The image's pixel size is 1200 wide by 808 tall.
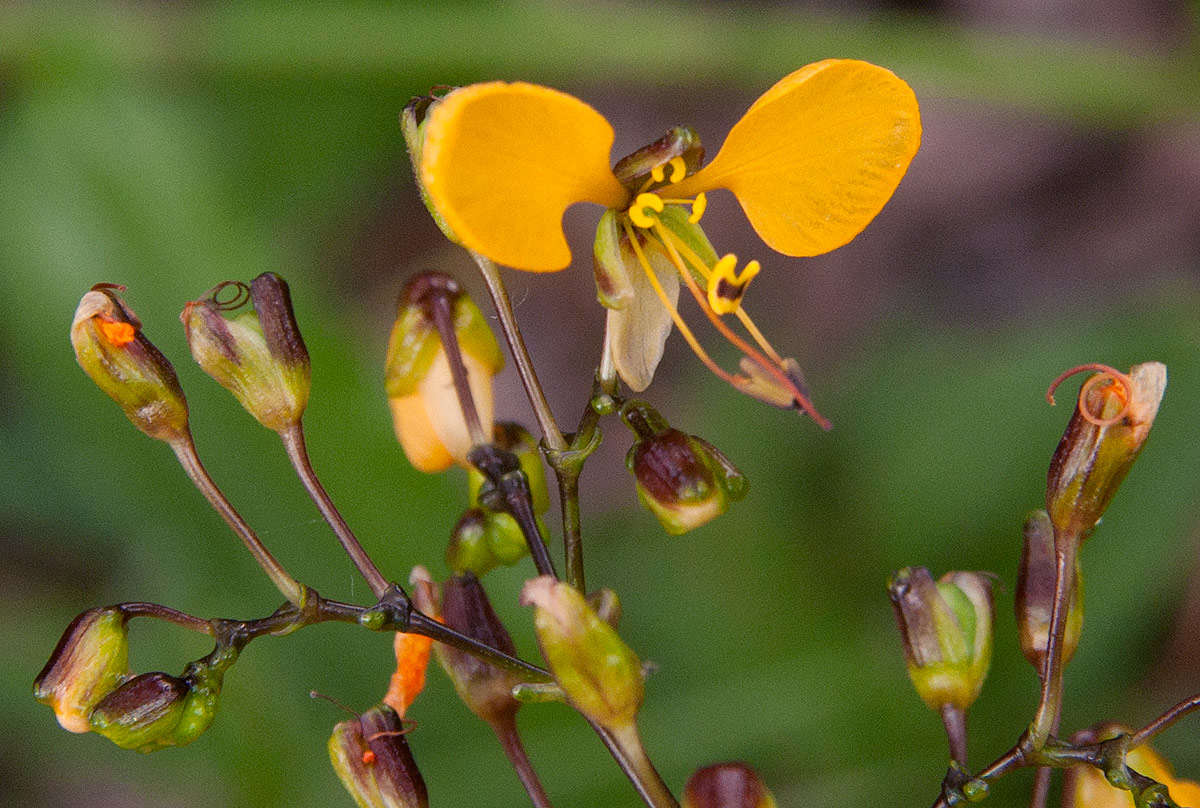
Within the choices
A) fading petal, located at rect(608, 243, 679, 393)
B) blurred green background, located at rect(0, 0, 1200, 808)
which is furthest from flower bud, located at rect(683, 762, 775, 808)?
blurred green background, located at rect(0, 0, 1200, 808)

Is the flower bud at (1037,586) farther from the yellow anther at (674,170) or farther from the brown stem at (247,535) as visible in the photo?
the brown stem at (247,535)

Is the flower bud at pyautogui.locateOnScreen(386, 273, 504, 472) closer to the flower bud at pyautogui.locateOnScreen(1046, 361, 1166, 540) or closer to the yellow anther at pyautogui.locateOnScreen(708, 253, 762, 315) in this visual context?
the yellow anther at pyautogui.locateOnScreen(708, 253, 762, 315)

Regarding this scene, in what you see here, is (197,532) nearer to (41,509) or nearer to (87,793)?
(41,509)

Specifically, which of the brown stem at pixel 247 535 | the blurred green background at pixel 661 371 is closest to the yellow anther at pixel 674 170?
the brown stem at pixel 247 535

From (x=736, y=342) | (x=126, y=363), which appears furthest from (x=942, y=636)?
(x=126, y=363)

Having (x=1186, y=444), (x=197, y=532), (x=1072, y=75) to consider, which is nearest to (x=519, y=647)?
(x=197, y=532)

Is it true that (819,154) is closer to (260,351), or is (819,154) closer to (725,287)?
(725,287)
